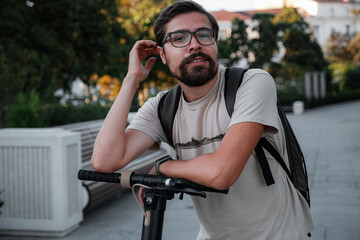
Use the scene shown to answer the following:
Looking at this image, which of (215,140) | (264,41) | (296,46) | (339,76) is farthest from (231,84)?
(339,76)

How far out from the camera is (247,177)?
196 cm

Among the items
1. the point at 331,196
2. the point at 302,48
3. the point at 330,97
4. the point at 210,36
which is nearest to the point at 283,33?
the point at 302,48

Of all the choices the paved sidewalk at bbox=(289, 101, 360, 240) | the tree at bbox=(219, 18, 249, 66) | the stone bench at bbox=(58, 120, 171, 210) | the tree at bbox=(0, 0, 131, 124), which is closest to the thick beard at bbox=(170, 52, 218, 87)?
the paved sidewalk at bbox=(289, 101, 360, 240)

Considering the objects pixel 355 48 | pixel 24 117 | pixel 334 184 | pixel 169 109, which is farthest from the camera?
pixel 355 48

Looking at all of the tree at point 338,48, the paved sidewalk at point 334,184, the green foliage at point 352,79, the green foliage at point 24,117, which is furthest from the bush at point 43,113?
the tree at point 338,48

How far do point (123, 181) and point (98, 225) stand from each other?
3.78m

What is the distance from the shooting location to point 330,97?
112 ft

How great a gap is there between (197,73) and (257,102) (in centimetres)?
27

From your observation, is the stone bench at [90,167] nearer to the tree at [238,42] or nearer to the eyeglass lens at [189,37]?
the eyeglass lens at [189,37]

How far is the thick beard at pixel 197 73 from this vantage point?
1.93 metres

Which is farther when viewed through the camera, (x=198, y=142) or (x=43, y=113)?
(x=43, y=113)

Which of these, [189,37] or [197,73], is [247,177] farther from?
[189,37]

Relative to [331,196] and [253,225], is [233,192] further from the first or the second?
[331,196]

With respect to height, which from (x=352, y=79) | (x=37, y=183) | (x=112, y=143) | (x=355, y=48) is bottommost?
(x=37, y=183)
